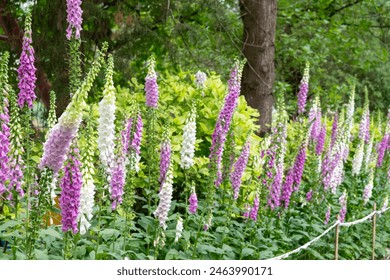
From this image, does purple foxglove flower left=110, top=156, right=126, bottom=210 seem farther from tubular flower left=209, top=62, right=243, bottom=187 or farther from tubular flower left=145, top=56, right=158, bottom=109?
tubular flower left=209, top=62, right=243, bottom=187

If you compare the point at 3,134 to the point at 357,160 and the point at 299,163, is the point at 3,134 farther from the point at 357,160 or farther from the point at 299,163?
the point at 357,160

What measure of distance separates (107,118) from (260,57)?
213 inches

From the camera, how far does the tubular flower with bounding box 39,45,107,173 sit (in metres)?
3.01

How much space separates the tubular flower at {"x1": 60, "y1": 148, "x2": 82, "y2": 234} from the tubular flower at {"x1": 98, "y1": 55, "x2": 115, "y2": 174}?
474 mm

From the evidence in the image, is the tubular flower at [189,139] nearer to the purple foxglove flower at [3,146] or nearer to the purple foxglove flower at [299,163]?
the purple foxglove flower at [299,163]

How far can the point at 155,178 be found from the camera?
191 inches

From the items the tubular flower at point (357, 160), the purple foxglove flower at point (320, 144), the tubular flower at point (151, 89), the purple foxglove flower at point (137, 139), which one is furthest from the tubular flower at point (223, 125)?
the tubular flower at point (357, 160)

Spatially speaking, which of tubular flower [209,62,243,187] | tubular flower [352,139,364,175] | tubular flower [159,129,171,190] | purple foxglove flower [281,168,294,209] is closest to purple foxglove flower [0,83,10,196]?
tubular flower [159,129,171,190]

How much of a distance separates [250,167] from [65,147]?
137 inches

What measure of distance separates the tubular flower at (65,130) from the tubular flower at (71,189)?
0.23 feet

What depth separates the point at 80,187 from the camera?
10.8 ft

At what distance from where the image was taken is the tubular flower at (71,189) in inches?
128

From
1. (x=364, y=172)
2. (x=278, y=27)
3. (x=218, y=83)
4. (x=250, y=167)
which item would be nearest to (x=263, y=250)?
(x=250, y=167)

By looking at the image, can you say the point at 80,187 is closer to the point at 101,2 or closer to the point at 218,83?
the point at 218,83
